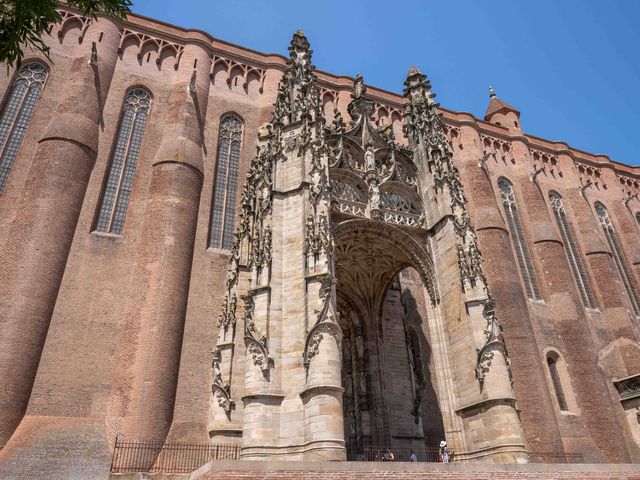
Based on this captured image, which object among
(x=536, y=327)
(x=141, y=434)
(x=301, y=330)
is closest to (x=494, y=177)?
(x=536, y=327)

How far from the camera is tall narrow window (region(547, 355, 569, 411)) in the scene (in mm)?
21688

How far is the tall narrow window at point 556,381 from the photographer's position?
21.7 metres

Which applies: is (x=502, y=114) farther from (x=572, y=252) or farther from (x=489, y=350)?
(x=489, y=350)

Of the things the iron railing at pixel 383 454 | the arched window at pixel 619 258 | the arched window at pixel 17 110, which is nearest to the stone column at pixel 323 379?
the iron railing at pixel 383 454

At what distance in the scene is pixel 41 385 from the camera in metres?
13.9

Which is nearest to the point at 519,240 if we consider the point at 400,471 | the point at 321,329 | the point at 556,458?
the point at 556,458

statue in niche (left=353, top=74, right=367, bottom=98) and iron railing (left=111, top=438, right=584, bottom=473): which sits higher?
statue in niche (left=353, top=74, right=367, bottom=98)

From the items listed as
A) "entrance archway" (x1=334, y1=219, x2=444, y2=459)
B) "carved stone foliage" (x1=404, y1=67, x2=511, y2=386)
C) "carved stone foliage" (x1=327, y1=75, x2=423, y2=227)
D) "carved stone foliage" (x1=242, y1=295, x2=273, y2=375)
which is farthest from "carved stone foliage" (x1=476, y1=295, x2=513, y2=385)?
"carved stone foliage" (x1=242, y1=295, x2=273, y2=375)

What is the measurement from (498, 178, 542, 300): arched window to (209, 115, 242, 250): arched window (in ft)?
51.1

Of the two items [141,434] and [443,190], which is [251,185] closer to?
[443,190]

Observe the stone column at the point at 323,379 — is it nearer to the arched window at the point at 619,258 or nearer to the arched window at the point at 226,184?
the arched window at the point at 226,184

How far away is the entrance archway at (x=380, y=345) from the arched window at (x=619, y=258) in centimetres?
1766

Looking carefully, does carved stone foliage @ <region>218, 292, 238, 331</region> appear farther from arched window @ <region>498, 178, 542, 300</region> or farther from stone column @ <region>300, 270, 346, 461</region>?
arched window @ <region>498, 178, 542, 300</region>

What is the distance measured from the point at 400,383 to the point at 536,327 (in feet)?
34.5
